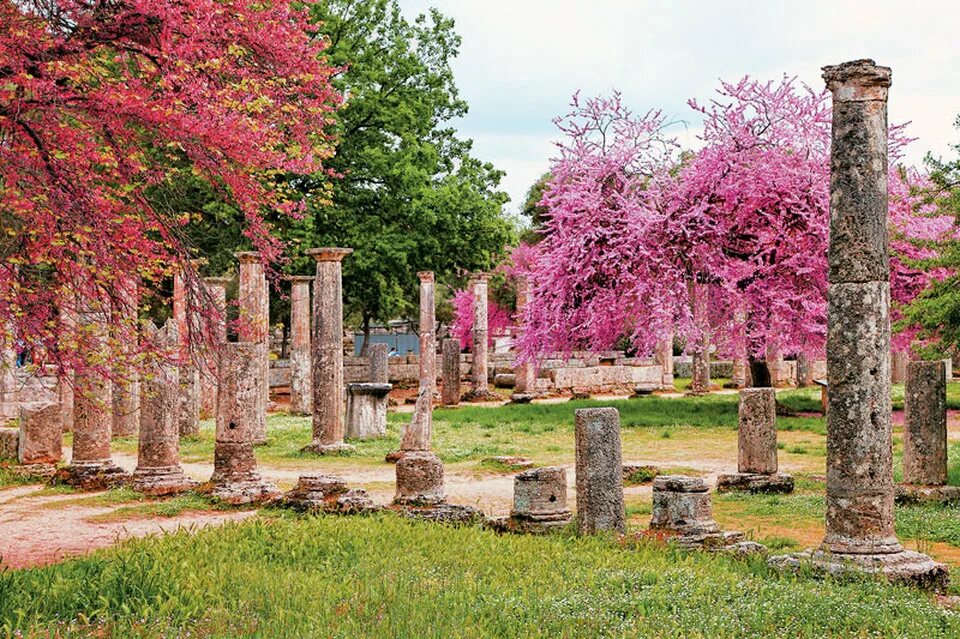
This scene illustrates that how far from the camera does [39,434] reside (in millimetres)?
18469

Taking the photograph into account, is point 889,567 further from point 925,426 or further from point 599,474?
point 925,426

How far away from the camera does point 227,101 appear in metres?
10.6

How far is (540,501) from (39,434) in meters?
10.3

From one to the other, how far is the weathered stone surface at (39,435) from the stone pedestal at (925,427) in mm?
13134

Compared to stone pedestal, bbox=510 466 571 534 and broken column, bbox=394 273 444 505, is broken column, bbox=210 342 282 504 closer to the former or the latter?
broken column, bbox=394 273 444 505

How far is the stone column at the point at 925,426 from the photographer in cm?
1361

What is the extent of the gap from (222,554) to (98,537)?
3068 mm

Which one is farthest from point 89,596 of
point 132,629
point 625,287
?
point 625,287

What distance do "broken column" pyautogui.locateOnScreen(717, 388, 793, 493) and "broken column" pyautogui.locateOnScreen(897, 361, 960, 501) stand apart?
1.73 m

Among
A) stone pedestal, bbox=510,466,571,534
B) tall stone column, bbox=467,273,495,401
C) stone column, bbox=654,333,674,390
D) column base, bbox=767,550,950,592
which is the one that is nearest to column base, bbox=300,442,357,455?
stone pedestal, bbox=510,466,571,534

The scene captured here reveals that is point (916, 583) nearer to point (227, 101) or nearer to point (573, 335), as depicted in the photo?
point (227, 101)

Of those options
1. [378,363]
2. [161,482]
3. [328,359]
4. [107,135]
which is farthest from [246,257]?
[107,135]

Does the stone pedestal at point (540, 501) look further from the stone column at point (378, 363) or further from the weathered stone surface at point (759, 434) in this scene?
the stone column at point (378, 363)

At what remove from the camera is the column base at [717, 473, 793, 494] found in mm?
14914
